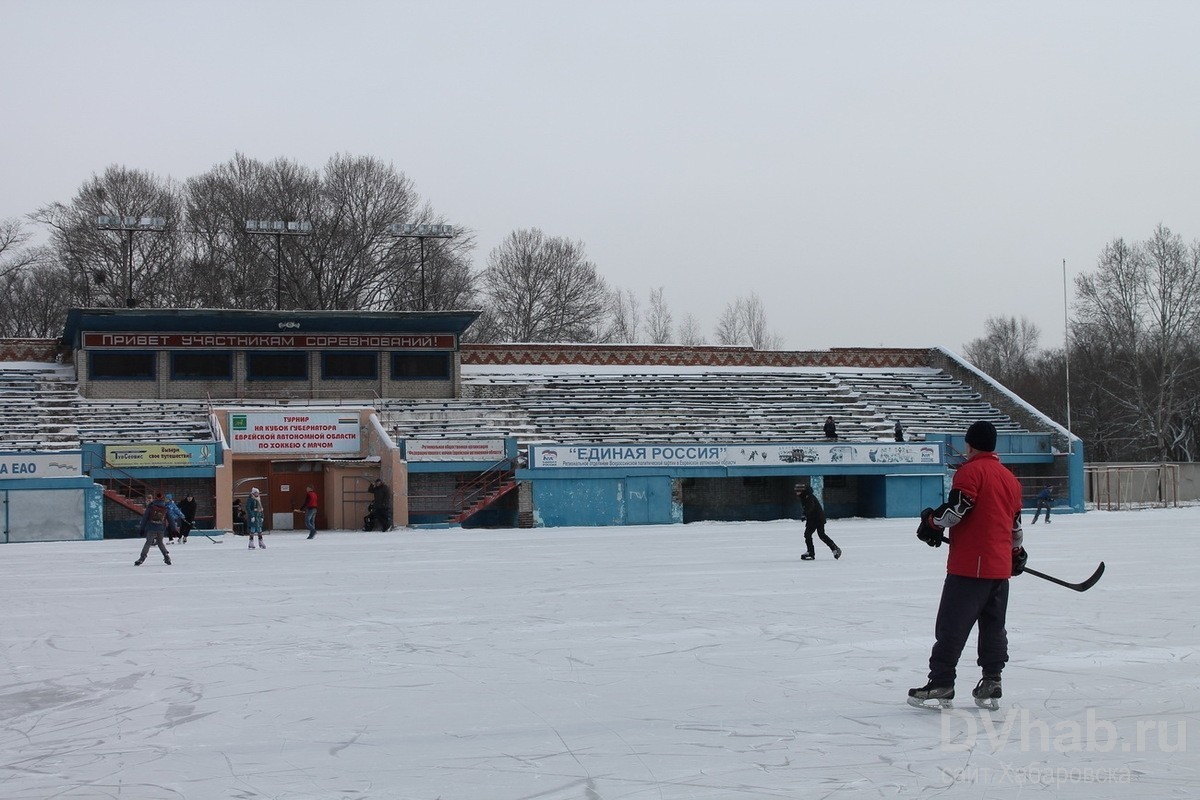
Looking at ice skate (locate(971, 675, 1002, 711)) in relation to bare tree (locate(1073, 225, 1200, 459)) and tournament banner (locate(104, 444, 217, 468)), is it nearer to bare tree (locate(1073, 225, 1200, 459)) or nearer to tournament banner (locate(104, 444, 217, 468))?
tournament banner (locate(104, 444, 217, 468))

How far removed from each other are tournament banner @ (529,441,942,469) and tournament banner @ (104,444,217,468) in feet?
32.4

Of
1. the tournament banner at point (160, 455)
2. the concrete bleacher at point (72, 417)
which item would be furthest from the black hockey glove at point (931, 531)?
the concrete bleacher at point (72, 417)

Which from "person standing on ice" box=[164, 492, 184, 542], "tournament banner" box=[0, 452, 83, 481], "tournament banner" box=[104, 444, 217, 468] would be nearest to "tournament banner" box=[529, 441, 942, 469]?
"tournament banner" box=[104, 444, 217, 468]

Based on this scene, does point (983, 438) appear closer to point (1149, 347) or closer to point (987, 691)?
point (987, 691)

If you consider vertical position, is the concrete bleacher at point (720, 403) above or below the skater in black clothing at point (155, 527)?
above

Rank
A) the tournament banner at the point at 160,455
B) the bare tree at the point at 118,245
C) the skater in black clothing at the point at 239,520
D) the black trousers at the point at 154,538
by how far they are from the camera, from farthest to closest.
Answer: the bare tree at the point at 118,245 → the skater in black clothing at the point at 239,520 → the tournament banner at the point at 160,455 → the black trousers at the point at 154,538

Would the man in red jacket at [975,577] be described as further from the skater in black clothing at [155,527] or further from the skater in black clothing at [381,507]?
the skater in black clothing at [381,507]

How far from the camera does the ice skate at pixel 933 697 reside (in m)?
7.70

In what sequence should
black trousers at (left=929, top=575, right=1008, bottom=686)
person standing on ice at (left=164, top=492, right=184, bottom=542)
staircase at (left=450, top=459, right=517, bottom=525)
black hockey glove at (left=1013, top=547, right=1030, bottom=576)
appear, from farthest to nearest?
staircase at (left=450, top=459, right=517, bottom=525)
person standing on ice at (left=164, top=492, right=184, bottom=542)
black hockey glove at (left=1013, top=547, right=1030, bottom=576)
black trousers at (left=929, top=575, right=1008, bottom=686)

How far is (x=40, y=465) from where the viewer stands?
3291 centimetres

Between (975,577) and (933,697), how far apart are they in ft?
2.71

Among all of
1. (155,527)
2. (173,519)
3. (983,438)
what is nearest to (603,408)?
(173,519)

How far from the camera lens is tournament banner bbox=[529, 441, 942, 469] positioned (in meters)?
37.7

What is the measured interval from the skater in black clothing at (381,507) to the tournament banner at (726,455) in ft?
15.3
